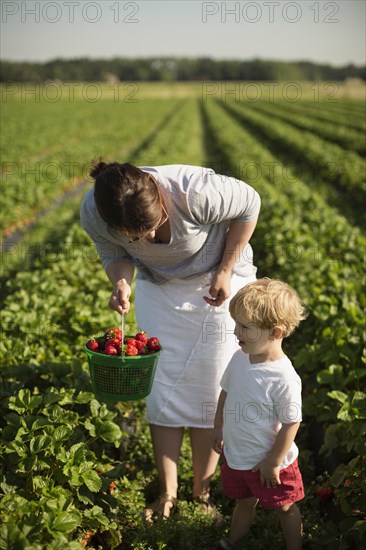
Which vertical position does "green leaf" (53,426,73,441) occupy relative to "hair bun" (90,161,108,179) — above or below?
below

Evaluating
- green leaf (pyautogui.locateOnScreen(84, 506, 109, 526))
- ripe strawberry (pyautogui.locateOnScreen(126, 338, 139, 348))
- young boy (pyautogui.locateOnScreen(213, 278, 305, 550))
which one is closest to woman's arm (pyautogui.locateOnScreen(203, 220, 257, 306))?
young boy (pyautogui.locateOnScreen(213, 278, 305, 550))

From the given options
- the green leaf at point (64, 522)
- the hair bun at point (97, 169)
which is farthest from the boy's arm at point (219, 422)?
the hair bun at point (97, 169)

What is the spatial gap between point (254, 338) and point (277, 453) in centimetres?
46

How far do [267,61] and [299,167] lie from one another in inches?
4321

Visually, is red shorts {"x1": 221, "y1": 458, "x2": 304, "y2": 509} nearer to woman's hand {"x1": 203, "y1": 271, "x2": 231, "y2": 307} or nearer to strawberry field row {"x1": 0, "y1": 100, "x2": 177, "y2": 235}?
woman's hand {"x1": 203, "y1": 271, "x2": 231, "y2": 307}

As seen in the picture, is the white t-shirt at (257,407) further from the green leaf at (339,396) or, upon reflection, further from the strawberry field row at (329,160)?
the strawberry field row at (329,160)

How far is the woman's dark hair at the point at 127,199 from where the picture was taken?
7.35ft

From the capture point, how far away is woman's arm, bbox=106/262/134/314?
272 centimetres

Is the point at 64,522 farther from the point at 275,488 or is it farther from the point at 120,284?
the point at 120,284

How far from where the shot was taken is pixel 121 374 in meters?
2.57

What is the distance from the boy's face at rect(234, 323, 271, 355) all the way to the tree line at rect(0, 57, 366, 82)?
79.4 meters

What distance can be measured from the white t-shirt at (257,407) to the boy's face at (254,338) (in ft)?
0.25

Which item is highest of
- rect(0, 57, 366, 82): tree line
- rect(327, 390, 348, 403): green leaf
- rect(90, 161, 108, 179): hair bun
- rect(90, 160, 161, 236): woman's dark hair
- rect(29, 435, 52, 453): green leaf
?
rect(0, 57, 366, 82): tree line

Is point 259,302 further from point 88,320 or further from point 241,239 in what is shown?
point 88,320
